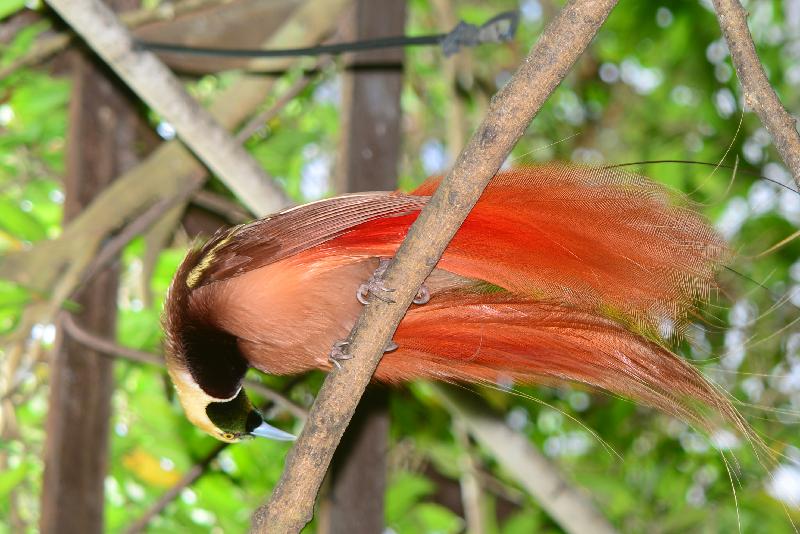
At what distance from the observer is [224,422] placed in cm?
146

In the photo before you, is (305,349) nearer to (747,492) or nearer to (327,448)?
(327,448)

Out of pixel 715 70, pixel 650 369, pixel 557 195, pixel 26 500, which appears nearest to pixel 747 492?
pixel 715 70

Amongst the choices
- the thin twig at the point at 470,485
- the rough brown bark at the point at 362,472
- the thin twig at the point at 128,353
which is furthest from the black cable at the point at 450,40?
the thin twig at the point at 470,485

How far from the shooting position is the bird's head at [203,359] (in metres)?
1.38

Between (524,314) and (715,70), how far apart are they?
5.90ft

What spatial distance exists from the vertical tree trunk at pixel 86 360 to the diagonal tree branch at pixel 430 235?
2.99ft

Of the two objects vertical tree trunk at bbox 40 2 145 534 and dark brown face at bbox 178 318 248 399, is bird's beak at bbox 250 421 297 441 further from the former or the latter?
vertical tree trunk at bbox 40 2 145 534

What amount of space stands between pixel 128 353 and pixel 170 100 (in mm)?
554

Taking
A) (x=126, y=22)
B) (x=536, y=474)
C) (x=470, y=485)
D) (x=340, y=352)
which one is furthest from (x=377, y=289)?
(x=470, y=485)

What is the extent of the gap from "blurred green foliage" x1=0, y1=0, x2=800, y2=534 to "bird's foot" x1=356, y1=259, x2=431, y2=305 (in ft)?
1.29

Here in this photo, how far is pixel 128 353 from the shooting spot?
1905 millimetres

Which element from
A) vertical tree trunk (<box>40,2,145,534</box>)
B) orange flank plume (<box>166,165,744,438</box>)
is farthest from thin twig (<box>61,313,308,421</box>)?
orange flank plume (<box>166,165,744,438</box>)

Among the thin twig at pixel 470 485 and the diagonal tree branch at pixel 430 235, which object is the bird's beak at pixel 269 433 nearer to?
the diagonal tree branch at pixel 430 235

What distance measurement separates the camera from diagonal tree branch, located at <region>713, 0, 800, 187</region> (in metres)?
0.96
